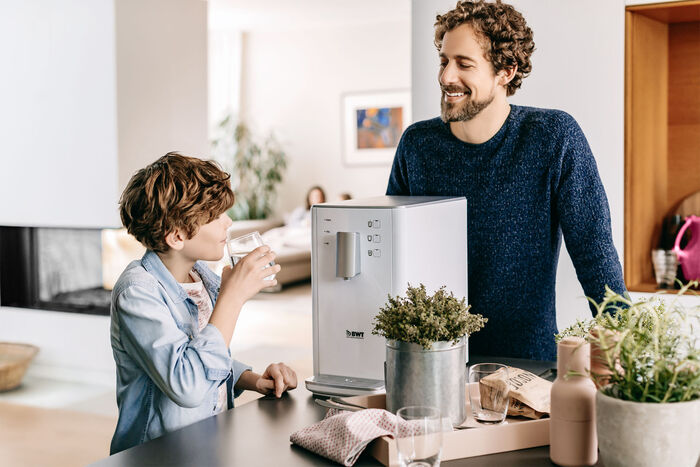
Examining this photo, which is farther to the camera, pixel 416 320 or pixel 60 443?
pixel 60 443

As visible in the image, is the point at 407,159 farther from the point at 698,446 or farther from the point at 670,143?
the point at 670,143

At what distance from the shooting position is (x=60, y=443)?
3.50 m

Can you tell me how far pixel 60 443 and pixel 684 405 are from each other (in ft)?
10.5

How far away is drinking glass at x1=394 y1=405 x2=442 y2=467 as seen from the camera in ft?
3.14

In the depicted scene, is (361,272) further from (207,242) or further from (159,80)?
(159,80)

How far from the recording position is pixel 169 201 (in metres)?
1.43

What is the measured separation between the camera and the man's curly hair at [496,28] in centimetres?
169

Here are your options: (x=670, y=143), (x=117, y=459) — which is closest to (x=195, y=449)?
(x=117, y=459)

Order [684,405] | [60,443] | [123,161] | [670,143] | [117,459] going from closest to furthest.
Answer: [684,405] → [117,459] → [670,143] → [60,443] → [123,161]

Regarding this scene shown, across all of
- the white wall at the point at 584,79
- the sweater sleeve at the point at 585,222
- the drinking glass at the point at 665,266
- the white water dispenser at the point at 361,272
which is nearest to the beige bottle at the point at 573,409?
the white water dispenser at the point at 361,272

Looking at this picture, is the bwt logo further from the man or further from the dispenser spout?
the man

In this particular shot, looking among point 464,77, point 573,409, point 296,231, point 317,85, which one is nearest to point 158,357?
point 573,409

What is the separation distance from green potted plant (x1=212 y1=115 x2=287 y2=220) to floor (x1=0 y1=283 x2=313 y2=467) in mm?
3319

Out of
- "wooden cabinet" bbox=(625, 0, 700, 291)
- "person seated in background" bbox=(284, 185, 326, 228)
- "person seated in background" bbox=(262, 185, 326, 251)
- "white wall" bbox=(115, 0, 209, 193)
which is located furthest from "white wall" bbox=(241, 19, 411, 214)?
"wooden cabinet" bbox=(625, 0, 700, 291)
